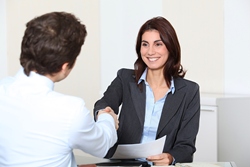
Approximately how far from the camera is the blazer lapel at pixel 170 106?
2718 millimetres

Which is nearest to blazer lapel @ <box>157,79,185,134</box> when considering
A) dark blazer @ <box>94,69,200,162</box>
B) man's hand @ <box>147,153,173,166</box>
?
dark blazer @ <box>94,69,200,162</box>

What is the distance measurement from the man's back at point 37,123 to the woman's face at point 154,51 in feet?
4.09

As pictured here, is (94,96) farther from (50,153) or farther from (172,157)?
(50,153)

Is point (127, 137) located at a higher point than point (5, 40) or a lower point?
lower

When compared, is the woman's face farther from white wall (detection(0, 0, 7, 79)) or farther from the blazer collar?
white wall (detection(0, 0, 7, 79))

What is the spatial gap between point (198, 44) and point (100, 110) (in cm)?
215

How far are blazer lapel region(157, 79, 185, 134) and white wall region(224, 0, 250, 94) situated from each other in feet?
4.74

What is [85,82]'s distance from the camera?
17.4ft

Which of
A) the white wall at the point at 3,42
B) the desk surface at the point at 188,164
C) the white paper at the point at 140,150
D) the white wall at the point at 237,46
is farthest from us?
the white wall at the point at 3,42

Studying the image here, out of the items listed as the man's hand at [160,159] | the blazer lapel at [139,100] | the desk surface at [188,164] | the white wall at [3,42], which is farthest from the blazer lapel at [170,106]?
the white wall at [3,42]

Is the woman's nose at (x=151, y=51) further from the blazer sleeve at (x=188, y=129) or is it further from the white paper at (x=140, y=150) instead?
the white paper at (x=140, y=150)

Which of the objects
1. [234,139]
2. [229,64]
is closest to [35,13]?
[229,64]

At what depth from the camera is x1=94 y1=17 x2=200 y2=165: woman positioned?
8.91 feet

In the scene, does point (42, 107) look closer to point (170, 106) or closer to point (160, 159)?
point (160, 159)
